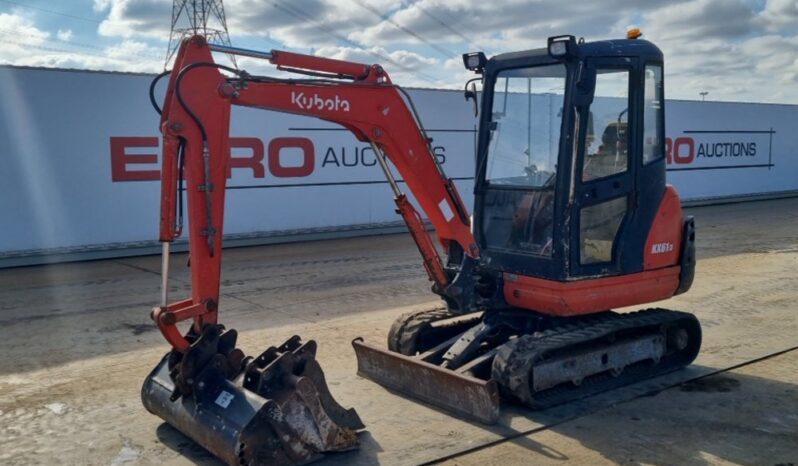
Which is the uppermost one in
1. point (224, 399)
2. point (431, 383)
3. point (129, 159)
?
point (129, 159)

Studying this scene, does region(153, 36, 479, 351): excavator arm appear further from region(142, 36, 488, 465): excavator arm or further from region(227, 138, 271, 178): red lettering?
region(227, 138, 271, 178): red lettering

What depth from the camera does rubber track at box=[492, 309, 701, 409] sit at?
219 inches

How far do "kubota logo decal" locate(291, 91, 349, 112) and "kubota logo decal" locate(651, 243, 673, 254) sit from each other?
2.64m

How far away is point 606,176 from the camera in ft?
20.1

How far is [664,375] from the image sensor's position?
6605 millimetres

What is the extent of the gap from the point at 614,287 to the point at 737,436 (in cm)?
138

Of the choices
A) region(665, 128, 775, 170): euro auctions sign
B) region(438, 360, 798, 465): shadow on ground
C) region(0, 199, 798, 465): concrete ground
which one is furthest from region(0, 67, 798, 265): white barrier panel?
region(438, 360, 798, 465): shadow on ground

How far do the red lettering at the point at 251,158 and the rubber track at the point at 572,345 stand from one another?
28.1 feet

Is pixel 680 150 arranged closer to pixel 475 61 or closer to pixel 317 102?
pixel 475 61

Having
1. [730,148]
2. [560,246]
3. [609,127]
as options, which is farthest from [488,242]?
[730,148]

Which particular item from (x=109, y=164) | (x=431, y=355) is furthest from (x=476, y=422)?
(x=109, y=164)

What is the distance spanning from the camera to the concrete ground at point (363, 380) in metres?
5.12

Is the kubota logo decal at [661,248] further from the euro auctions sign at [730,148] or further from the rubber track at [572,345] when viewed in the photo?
the euro auctions sign at [730,148]

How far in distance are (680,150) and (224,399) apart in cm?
1738
